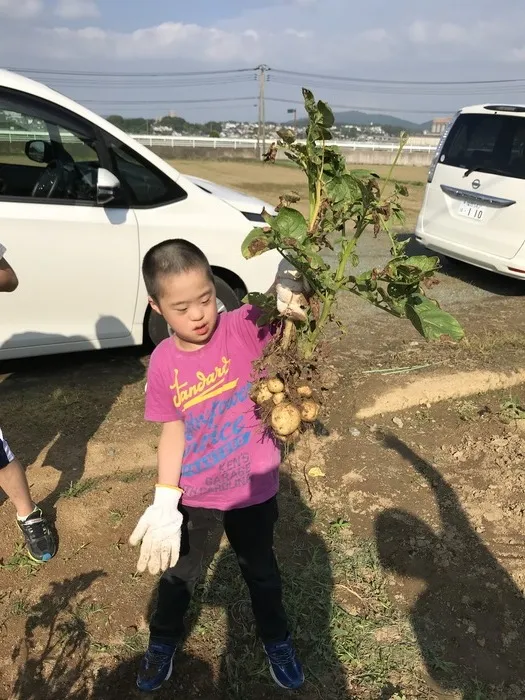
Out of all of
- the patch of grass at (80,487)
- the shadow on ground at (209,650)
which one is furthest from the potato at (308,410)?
the patch of grass at (80,487)

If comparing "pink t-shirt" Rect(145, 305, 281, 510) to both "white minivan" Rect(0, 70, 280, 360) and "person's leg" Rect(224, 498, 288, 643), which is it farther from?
"white minivan" Rect(0, 70, 280, 360)

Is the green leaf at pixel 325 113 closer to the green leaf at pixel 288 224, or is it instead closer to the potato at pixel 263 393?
the green leaf at pixel 288 224

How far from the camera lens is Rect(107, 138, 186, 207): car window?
375 cm

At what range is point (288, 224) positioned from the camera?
5.36 feet

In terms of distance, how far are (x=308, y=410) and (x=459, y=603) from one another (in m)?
1.29

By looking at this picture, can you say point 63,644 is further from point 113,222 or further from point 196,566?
point 113,222

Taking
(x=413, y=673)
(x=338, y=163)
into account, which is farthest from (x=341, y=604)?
(x=338, y=163)

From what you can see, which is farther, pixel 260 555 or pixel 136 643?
pixel 136 643

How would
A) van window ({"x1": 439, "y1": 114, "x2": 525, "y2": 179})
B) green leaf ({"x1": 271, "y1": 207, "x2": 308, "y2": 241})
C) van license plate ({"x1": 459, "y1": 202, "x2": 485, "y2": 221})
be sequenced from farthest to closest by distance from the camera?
1. van license plate ({"x1": 459, "y1": 202, "x2": 485, "y2": 221})
2. van window ({"x1": 439, "y1": 114, "x2": 525, "y2": 179})
3. green leaf ({"x1": 271, "y1": 207, "x2": 308, "y2": 241})

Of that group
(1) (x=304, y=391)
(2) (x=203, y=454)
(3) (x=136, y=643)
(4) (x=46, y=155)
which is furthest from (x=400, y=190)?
(4) (x=46, y=155)

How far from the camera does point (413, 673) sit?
6.97 ft

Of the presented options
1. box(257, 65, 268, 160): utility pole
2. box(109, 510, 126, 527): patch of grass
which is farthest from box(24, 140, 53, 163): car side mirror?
box(257, 65, 268, 160): utility pole

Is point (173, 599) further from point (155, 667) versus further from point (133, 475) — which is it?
point (133, 475)

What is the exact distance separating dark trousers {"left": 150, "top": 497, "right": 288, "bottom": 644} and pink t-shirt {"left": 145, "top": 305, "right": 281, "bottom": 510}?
65 millimetres
